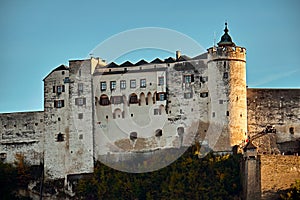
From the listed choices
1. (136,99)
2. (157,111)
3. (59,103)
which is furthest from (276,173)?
(59,103)

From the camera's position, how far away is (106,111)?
82562 millimetres

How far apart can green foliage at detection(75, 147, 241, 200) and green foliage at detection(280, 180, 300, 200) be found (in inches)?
149

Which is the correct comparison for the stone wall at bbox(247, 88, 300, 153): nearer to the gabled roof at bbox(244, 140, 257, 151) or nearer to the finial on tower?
the finial on tower

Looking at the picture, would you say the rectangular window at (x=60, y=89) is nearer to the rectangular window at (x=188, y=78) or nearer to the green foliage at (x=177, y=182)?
the green foliage at (x=177, y=182)

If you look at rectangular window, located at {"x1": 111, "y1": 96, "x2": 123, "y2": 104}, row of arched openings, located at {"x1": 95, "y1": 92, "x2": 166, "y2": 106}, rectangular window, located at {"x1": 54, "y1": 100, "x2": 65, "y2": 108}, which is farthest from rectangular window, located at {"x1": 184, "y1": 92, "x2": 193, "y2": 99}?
rectangular window, located at {"x1": 54, "y1": 100, "x2": 65, "y2": 108}

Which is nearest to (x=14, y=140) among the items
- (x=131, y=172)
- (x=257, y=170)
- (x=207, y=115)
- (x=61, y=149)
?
(x=61, y=149)

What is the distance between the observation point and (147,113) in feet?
268

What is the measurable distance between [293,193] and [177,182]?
9.23 metres

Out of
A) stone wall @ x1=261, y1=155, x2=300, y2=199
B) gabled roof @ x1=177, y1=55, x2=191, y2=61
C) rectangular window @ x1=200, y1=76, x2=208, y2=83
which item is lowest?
stone wall @ x1=261, y1=155, x2=300, y2=199

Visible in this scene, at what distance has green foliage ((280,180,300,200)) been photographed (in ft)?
237

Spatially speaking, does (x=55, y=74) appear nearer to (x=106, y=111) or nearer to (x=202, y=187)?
(x=106, y=111)

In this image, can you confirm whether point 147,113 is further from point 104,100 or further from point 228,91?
point 228,91

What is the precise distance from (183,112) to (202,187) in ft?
24.1

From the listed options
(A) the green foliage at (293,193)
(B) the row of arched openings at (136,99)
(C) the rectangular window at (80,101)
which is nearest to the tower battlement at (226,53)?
(B) the row of arched openings at (136,99)
